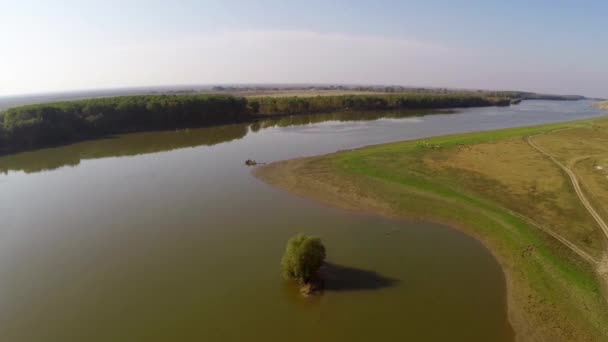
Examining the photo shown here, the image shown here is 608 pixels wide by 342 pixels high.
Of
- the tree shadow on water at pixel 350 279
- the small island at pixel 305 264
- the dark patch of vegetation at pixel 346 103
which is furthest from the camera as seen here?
the dark patch of vegetation at pixel 346 103

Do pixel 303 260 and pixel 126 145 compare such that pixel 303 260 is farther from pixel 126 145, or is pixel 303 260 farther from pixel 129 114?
pixel 129 114

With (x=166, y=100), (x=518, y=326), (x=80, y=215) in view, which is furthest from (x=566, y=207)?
(x=166, y=100)

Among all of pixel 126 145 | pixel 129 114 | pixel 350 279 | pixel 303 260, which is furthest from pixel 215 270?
pixel 129 114

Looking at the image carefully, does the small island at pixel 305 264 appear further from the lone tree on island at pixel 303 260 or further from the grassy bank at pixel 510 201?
the grassy bank at pixel 510 201

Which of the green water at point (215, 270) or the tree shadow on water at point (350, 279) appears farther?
the tree shadow on water at point (350, 279)

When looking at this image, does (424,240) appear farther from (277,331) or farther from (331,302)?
(277,331)

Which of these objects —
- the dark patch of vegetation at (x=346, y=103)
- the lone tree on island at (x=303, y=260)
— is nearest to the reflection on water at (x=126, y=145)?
the dark patch of vegetation at (x=346, y=103)
